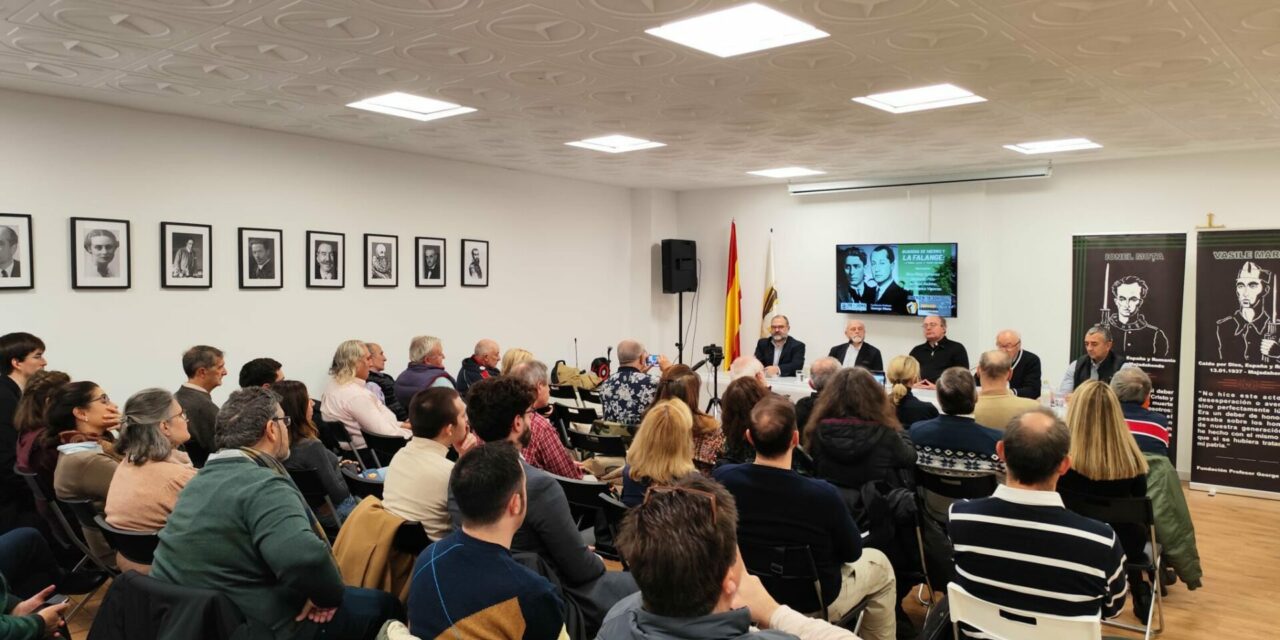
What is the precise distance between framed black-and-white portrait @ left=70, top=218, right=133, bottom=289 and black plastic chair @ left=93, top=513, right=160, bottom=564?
11.4 feet

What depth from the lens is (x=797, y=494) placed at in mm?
2709

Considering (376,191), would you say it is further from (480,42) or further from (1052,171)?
(1052,171)

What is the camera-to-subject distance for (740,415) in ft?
12.0

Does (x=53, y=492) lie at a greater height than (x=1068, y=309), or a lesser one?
lesser

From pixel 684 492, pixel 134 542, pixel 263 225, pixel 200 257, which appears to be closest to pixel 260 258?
pixel 263 225

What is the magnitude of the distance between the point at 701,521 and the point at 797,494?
3.88ft

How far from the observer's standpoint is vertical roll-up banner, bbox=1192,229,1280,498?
6836 millimetres

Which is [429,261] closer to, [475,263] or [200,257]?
[475,263]

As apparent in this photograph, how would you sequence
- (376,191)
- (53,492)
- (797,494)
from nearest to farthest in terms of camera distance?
(797,494) < (53,492) < (376,191)

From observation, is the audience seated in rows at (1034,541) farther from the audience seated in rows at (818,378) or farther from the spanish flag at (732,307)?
the spanish flag at (732,307)

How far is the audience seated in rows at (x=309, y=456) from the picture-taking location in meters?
3.76

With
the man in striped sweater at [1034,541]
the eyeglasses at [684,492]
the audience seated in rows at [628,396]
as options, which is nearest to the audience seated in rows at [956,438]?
the man in striped sweater at [1034,541]

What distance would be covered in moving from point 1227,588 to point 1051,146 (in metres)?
3.90

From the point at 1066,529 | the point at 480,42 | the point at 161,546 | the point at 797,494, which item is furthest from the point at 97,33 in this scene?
the point at 1066,529
